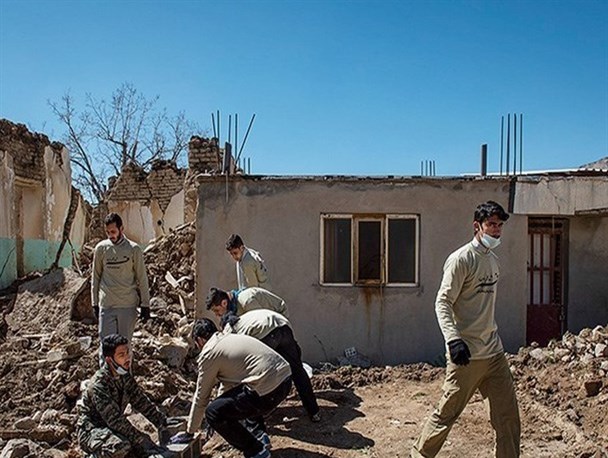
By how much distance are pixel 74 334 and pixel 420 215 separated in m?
5.55

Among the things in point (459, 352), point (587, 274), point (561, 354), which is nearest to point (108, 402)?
point (459, 352)

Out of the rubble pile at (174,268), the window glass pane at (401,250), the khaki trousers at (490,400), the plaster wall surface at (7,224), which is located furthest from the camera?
the plaster wall surface at (7,224)

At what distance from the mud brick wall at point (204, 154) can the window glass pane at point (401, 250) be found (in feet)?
18.8

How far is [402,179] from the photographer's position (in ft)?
28.9

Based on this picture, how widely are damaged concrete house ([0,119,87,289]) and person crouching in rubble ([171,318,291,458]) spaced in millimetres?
9115

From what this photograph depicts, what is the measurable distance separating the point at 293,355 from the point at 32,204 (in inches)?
406

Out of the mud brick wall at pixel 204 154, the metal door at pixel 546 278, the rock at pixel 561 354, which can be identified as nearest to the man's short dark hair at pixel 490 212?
the rock at pixel 561 354

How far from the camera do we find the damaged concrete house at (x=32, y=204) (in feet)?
39.4

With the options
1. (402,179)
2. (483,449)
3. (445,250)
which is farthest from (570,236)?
(483,449)

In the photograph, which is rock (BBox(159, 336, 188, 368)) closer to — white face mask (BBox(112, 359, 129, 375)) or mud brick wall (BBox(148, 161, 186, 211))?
white face mask (BBox(112, 359, 129, 375))

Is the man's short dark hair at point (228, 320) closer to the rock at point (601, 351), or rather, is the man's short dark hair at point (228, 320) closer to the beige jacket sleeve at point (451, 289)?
the beige jacket sleeve at point (451, 289)

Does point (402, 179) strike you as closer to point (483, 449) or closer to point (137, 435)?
point (483, 449)

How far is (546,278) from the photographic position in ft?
30.4

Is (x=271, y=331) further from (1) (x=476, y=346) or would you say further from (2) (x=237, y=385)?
(1) (x=476, y=346)
